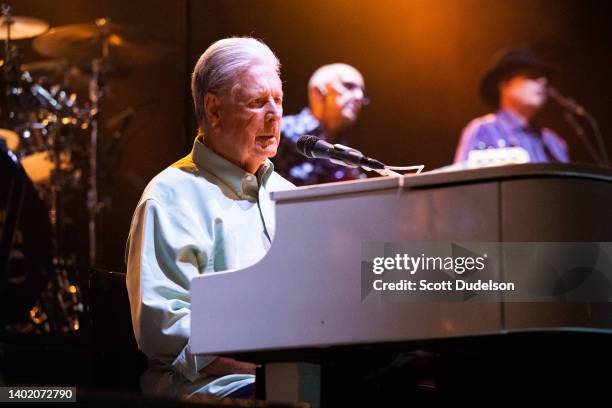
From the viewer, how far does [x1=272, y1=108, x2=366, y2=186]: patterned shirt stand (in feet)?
18.0

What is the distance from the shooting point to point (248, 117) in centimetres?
261

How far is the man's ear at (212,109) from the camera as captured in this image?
2.64 m

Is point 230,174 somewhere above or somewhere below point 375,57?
below

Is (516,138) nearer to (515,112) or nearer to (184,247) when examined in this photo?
(515,112)

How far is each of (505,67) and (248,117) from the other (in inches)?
135

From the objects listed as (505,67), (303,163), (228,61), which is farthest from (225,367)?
(505,67)

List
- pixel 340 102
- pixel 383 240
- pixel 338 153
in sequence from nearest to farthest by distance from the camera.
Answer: pixel 383 240 < pixel 338 153 < pixel 340 102

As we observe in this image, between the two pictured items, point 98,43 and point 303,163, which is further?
point 98,43

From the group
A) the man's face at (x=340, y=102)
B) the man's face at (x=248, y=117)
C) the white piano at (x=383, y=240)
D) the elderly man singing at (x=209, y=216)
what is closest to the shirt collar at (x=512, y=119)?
the man's face at (x=340, y=102)

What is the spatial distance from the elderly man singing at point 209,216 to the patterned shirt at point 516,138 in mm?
2889

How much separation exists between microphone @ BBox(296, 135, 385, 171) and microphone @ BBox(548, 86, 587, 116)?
3.51 meters

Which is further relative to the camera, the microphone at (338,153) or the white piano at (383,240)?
the microphone at (338,153)

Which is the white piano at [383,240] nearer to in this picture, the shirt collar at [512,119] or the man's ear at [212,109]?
the man's ear at [212,109]

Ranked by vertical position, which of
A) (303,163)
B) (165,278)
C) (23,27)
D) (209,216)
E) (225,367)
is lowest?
(225,367)
